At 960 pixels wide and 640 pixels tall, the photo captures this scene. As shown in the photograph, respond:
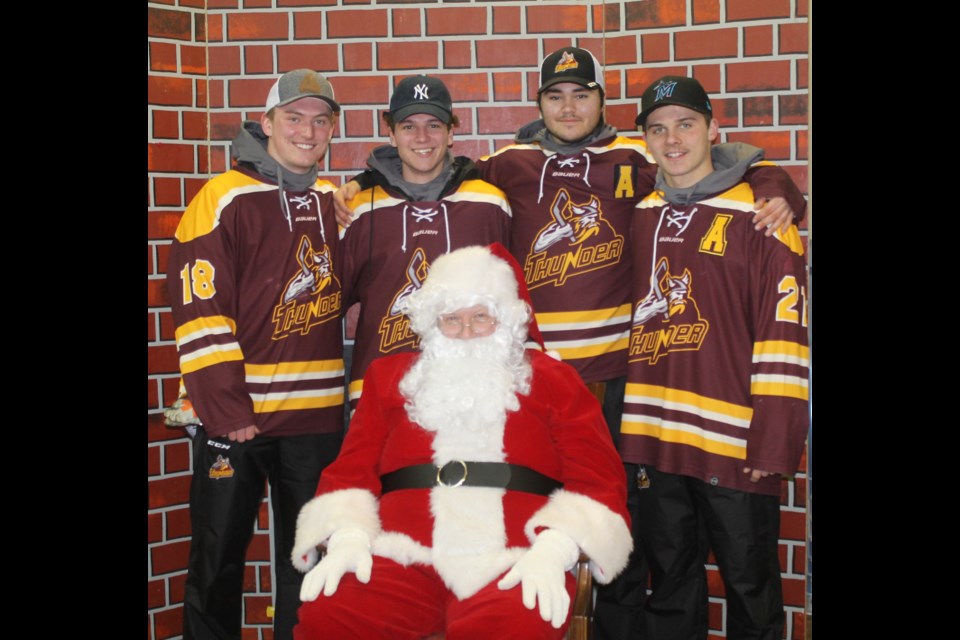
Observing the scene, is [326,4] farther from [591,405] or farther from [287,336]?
[591,405]

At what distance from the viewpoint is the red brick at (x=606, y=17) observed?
3.43 metres

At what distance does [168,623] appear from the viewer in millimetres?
3443

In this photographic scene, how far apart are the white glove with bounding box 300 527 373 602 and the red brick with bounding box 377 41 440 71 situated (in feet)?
6.50

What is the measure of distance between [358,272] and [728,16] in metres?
1.70

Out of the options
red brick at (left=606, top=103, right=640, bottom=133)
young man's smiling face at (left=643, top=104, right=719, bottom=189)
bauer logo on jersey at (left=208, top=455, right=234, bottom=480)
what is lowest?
bauer logo on jersey at (left=208, top=455, right=234, bottom=480)

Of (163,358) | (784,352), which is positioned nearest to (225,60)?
(163,358)

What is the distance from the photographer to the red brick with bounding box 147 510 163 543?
337 centimetres

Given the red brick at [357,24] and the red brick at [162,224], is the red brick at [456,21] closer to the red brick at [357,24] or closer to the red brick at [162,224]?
the red brick at [357,24]

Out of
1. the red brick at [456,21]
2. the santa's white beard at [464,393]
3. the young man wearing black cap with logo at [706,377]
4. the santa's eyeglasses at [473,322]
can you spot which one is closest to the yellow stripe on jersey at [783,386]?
the young man wearing black cap with logo at [706,377]

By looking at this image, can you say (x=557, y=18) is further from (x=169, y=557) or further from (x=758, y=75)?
(x=169, y=557)

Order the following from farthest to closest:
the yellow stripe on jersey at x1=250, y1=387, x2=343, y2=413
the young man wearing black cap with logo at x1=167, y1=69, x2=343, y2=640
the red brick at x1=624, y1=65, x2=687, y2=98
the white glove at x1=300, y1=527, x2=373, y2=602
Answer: the red brick at x1=624, y1=65, x2=687, y2=98 → the yellow stripe on jersey at x1=250, y1=387, x2=343, y2=413 → the young man wearing black cap with logo at x1=167, y1=69, x2=343, y2=640 → the white glove at x1=300, y1=527, x2=373, y2=602

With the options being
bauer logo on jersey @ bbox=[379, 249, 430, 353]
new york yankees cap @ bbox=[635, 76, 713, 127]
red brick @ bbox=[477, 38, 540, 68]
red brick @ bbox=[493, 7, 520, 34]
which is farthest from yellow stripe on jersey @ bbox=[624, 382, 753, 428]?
red brick @ bbox=[493, 7, 520, 34]

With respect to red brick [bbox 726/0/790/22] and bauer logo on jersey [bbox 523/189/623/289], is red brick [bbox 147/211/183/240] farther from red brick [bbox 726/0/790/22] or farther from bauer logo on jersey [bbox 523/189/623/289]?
red brick [bbox 726/0/790/22]

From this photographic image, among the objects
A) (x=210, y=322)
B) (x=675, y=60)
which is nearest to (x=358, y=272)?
(x=210, y=322)
